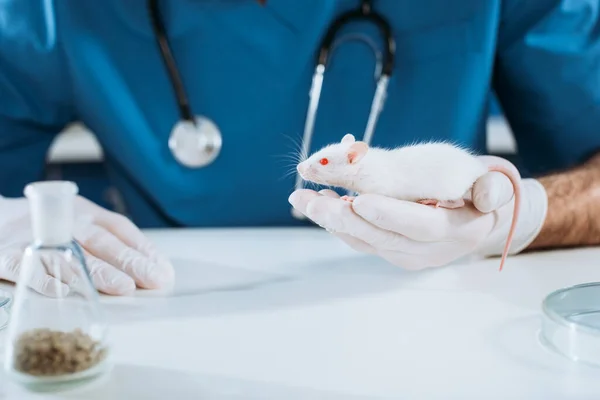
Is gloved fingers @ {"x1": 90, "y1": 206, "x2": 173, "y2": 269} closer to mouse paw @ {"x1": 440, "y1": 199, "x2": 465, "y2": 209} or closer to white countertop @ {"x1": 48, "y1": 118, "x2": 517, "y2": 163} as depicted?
mouse paw @ {"x1": 440, "y1": 199, "x2": 465, "y2": 209}

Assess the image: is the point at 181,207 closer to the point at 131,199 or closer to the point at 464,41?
the point at 131,199

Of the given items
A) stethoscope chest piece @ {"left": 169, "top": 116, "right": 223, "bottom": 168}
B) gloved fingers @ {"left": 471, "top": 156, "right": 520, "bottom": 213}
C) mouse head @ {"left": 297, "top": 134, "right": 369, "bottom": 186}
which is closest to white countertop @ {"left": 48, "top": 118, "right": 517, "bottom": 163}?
stethoscope chest piece @ {"left": 169, "top": 116, "right": 223, "bottom": 168}

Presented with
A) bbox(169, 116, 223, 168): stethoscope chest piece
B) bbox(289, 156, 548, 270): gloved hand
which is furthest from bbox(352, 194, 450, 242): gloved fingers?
bbox(169, 116, 223, 168): stethoscope chest piece

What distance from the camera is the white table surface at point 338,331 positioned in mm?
506

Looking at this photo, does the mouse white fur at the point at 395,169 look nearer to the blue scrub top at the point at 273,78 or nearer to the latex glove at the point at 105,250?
the latex glove at the point at 105,250

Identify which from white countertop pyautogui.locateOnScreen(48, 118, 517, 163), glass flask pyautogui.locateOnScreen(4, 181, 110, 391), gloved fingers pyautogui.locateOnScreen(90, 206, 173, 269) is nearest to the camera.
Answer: glass flask pyautogui.locateOnScreen(4, 181, 110, 391)

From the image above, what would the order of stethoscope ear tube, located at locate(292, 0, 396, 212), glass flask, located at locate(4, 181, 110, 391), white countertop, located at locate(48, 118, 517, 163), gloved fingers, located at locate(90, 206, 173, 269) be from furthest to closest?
white countertop, located at locate(48, 118, 517, 163) → stethoscope ear tube, located at locate(292, 0, 396, 212) → gloved fingers, located at locate(90, 206, 173, 269) → glass flask, located at locate(4, 181, 110, 391)

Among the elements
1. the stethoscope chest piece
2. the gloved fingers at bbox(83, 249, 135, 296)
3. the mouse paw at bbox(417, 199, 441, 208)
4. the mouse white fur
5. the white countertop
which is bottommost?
the gloved fingers at bbox(83, 249, 135, 296)

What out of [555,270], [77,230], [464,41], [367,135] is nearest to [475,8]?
[464,41]

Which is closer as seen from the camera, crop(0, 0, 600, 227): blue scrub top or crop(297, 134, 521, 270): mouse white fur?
crop(297, 134, 521, 270): mouse white fur

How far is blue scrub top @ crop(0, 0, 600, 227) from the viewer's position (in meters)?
1.01

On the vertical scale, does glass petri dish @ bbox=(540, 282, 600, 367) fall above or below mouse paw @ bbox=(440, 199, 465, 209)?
below

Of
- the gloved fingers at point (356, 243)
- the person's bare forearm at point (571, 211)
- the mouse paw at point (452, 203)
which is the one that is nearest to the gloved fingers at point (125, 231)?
the gloved fingers at point (356, 243)

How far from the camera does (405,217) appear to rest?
673 mm
